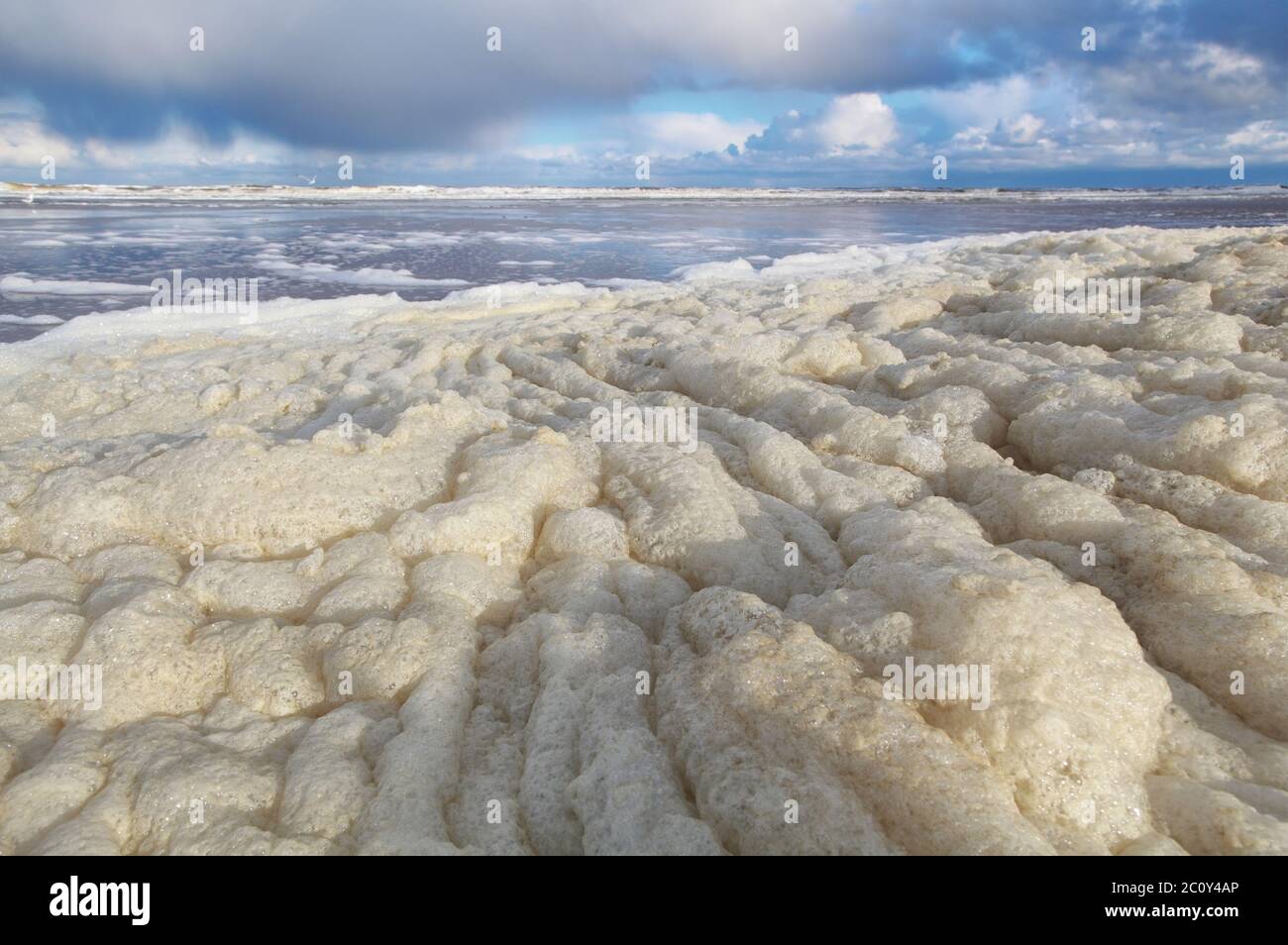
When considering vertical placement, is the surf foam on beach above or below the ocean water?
below

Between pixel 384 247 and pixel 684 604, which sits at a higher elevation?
pixel 384 247

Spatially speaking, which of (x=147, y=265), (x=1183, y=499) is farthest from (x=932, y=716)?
(x=147, y=265)

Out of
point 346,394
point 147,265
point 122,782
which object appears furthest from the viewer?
point 147,265

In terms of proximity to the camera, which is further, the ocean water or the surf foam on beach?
the ocean water

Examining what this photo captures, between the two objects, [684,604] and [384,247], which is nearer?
[684,604]

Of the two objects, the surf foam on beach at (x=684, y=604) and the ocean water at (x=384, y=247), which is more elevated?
the ocean water at (x=384, y=247)

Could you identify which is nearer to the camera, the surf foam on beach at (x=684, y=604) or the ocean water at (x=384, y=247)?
the surf foam on beach at (x=684, y=604)
